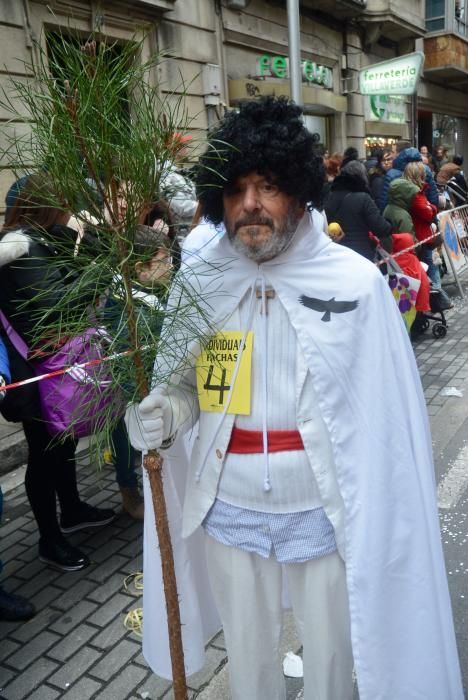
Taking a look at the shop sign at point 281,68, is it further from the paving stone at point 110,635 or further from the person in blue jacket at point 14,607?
the paving stone at point 110,635

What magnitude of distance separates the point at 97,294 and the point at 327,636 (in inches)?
45.8

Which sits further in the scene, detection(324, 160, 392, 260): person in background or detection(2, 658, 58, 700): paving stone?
detection(324, 160, 392, 260): person in background

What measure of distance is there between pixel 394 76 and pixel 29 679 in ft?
33.4

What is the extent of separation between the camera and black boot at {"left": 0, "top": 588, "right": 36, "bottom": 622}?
9.78ft

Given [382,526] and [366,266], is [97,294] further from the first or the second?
[382,526]

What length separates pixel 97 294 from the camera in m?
1.59


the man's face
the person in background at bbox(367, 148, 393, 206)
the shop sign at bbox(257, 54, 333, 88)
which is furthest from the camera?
the shop sign at bbox(257, 54, 333, 88)

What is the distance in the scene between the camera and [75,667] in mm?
2648

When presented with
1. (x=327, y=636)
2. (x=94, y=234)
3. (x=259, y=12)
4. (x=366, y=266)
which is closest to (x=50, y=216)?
(x=94, y=234)

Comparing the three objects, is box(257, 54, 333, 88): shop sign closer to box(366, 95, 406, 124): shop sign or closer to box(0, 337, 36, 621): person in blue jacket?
box(366, 95, 406, 124): shop sign

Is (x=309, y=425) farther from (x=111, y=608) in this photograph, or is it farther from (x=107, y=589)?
(x=107, y=589)

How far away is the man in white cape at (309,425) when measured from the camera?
1.71 m

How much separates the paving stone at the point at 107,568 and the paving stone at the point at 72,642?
1.21ft

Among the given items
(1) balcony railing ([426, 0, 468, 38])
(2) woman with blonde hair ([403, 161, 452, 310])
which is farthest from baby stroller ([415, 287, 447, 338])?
(1) balcony railing ([426, 0, 468, 38])
